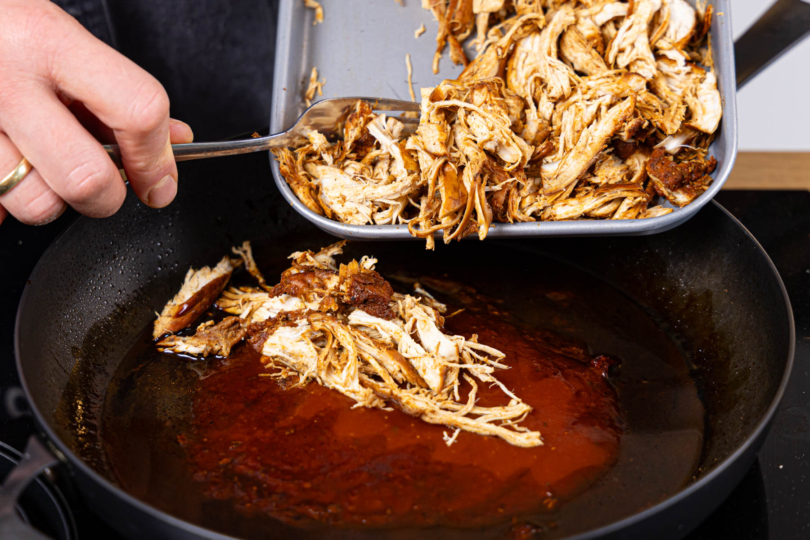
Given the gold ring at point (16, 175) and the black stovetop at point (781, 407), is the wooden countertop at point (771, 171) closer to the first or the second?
the black stovetop at point (781, 407)

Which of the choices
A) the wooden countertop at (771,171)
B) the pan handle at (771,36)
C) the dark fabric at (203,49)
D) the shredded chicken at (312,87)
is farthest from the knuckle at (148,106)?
the wooden countertop at (771,171)

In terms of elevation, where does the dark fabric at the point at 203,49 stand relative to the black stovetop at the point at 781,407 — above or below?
above

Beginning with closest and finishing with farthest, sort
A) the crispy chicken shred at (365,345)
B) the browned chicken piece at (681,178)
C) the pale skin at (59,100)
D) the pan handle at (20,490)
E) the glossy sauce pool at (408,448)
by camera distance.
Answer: the pan handle at (20,490), the pale skin at (59,100), the glossy sauce pool at (408,448), the crispy chicken shred at (365,345), the browned chicken piece at (681,178)

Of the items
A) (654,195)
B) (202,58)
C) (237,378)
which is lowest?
(237,378)

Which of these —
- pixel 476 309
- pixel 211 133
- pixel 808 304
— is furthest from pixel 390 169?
pixel 808 304

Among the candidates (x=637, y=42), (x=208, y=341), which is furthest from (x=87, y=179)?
(x=637, y=42)

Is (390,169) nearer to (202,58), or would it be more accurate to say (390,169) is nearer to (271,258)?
(271,258)
